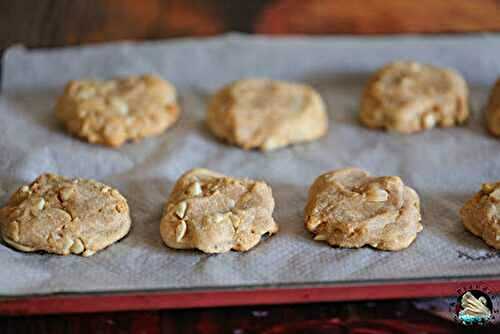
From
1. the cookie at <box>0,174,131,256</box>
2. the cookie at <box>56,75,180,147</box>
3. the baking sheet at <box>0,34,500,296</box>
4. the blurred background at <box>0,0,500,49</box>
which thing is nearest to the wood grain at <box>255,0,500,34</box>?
the blurred background at <box>0,0,500,49</box>

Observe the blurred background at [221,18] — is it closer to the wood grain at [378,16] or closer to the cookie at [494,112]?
the wood grain at [378,16]

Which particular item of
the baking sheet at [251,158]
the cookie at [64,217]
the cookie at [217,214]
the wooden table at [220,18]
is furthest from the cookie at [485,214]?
the wooden table at [220,18]

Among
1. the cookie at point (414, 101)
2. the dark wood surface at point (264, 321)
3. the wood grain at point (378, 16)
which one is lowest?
the dark wood surface at point (264, 321)

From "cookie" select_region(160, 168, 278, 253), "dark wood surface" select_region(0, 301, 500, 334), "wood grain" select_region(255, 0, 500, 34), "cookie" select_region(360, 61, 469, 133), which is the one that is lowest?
"dark wood surface" select_region(0, 301, 500, 334)

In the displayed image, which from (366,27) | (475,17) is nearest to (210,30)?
(366,27)

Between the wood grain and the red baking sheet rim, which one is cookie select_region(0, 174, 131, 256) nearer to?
the red baking sheet rim

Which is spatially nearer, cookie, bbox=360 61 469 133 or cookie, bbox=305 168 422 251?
cookie, bbox=305 168 422 251

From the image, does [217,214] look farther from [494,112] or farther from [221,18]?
[221,18]
